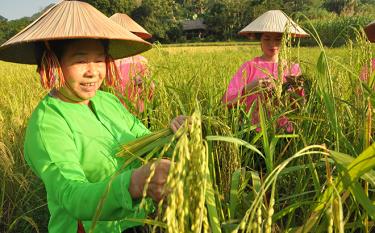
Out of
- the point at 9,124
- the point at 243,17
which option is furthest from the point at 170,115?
the point at 243,17

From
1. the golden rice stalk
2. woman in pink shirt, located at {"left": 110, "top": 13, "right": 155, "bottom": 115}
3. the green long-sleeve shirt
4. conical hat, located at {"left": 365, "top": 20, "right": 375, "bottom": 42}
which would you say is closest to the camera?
the golden rice stalk

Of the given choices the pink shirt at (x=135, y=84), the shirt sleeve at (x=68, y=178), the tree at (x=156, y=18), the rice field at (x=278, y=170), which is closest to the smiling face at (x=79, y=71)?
the shirt sleeve at (x=68, y=178)

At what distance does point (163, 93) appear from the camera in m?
1.81

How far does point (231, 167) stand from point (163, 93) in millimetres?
886

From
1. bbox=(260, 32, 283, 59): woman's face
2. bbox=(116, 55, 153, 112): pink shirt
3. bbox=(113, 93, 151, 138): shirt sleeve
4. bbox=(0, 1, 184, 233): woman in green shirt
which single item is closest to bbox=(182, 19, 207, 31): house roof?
bbox=(116, 55, 153, 112): pink shirt

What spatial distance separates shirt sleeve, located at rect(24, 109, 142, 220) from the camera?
787 millimetres

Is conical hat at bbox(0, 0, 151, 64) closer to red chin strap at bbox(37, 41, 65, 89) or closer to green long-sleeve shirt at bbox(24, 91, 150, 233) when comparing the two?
red chin strap at bbox(37, 41, 65, 89)

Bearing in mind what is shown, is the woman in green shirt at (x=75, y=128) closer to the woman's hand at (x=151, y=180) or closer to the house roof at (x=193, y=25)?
the woman's hand at (x=151, y=180)

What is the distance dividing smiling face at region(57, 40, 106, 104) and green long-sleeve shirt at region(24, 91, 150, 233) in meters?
0.05

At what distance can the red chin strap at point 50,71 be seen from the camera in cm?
114

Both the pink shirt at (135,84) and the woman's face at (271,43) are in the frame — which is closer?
the pink shirt at (135,84)

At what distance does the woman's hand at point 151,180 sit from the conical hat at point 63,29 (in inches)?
22.0

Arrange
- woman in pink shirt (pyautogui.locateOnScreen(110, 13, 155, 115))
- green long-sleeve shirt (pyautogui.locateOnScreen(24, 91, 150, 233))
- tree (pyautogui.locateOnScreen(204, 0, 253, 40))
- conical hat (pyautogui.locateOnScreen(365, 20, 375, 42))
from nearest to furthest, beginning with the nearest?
1. green long-sleeve shirt (pyautogui.locateOnScreen(24, 91, 150, 233))
2. woman in pink shirt (pyautogui.locateOnScreen(110, 13, 155, 115))
3. conical hat (pyautogui.locateOnScreen(365, 20, 375, 42))
4. tree (pyautogui.locateOnScreen(204, 0, 253, 40))

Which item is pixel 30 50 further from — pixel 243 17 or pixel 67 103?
pixel 243 17
